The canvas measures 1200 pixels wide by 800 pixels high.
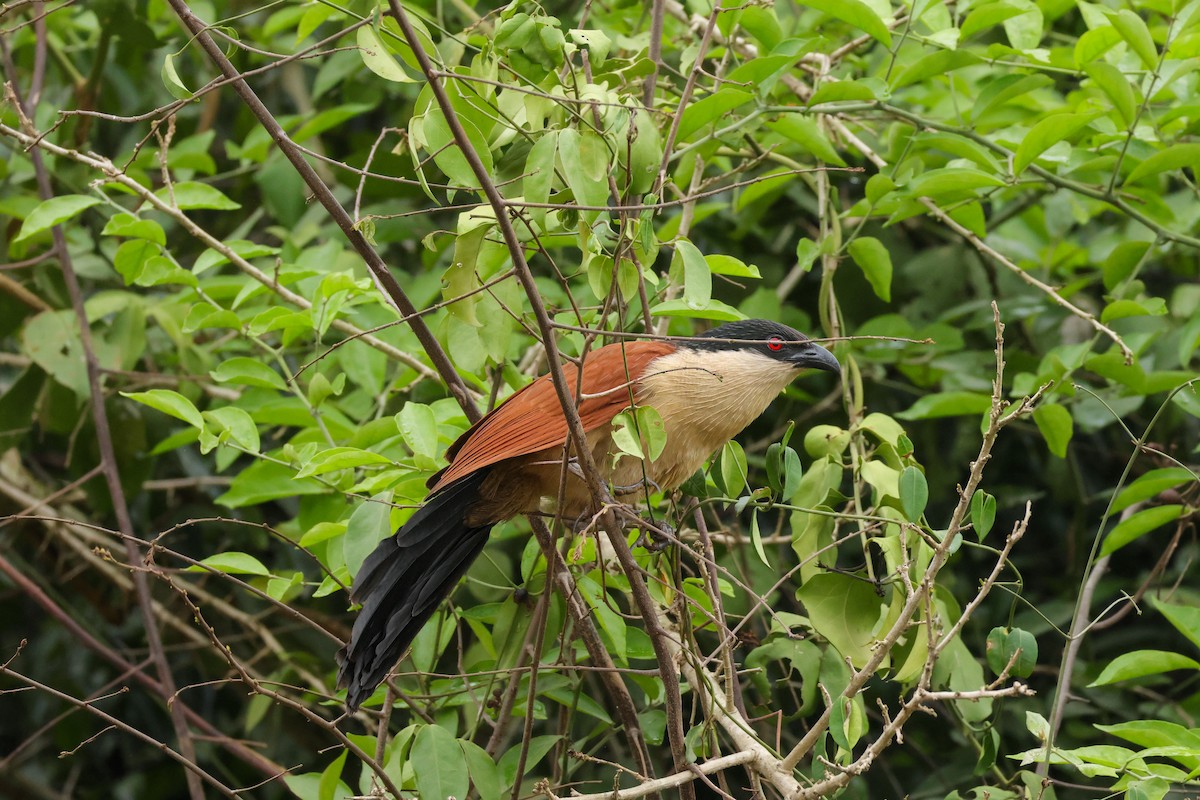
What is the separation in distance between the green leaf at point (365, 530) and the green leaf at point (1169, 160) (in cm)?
174

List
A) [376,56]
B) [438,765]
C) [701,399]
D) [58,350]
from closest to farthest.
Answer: [376,56], [438,765], [701,399], [58,350]

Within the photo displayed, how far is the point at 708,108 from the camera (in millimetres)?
2229

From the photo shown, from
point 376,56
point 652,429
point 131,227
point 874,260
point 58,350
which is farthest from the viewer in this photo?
point 58,350

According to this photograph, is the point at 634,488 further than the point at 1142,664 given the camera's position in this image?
Yes

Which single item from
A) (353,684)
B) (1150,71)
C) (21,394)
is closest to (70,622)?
(21,394)

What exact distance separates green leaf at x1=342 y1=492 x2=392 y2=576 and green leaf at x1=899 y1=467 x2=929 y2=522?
904 mm

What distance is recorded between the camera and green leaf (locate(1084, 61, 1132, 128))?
2477 millimetres

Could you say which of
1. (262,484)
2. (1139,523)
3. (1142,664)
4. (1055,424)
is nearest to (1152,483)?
(1139,523)

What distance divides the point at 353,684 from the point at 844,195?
2.24 metres

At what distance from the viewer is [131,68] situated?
3.70 m

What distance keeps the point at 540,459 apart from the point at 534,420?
0.10m

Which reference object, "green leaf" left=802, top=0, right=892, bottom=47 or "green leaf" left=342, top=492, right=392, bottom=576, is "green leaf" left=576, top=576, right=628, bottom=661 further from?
"green leaf" left=802, top=0, right=892, bottom=47

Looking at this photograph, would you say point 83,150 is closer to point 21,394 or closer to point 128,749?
point 21,394

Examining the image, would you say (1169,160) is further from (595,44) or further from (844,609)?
(595,44)
